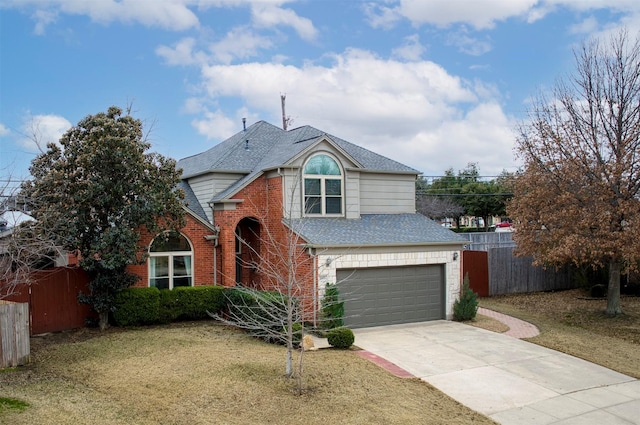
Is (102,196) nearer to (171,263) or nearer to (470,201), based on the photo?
(171,263)

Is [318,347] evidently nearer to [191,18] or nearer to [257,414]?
[257,414]

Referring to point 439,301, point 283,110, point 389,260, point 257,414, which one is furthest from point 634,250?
point 283,110

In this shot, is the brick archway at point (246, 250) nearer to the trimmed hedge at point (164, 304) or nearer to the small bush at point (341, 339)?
the trimmed hedge at point (164, 304)

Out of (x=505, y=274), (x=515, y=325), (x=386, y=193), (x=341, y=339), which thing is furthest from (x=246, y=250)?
(x=505, y=274)

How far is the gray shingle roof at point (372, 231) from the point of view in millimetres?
15930

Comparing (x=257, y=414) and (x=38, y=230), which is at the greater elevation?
(x=38, y=230)

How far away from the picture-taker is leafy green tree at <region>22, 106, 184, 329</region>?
1402cm

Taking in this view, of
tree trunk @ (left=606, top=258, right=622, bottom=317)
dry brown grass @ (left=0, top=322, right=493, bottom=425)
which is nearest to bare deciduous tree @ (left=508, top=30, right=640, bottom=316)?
tree trunk @ (left=606, top=258, right=622, bottom=317)

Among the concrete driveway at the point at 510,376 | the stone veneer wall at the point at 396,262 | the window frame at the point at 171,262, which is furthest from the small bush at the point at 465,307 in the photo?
the window frame at the point at 171,262

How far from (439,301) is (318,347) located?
19.7ft

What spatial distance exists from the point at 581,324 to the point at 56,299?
16672 mm

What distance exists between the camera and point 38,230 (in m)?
13.0

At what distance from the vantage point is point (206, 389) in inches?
369

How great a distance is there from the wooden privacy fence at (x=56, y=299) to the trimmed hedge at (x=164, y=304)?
1132 millimetres
